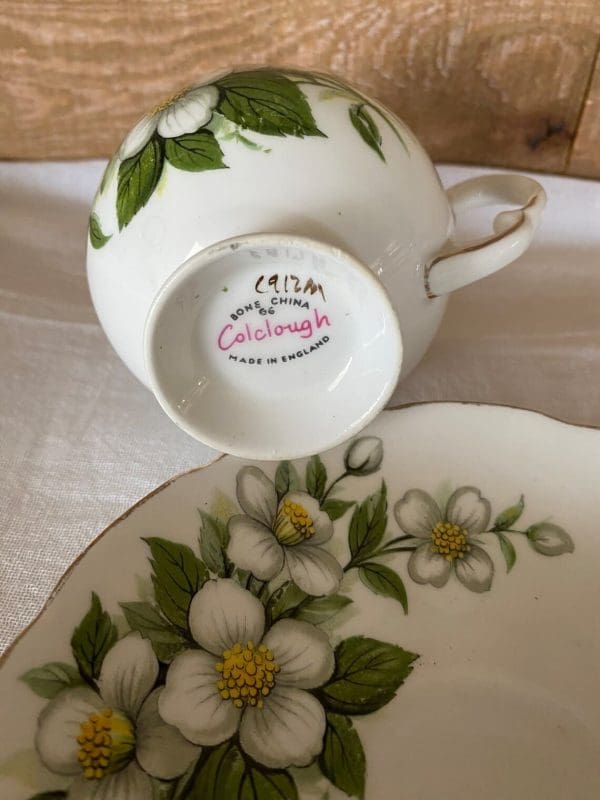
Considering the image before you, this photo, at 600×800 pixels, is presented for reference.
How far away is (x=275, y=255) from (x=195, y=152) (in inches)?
2.9

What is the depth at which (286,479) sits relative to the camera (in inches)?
20.1

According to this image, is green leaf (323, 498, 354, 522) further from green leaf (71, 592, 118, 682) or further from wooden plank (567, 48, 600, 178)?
→ wooden plank (567, 48, 600, 178)

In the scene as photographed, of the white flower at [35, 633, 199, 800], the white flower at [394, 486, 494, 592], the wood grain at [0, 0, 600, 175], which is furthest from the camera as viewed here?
the wood grain at [0, 0, 600, 175]

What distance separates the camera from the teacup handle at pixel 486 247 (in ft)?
1.52

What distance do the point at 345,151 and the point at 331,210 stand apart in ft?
0.12

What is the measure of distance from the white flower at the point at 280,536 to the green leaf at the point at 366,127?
0.70 ft

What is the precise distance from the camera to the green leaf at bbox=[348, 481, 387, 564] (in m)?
0.50

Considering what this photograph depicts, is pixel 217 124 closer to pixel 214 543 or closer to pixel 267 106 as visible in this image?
pixel 267 106

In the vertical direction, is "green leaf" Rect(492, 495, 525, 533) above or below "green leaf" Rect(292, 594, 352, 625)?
above

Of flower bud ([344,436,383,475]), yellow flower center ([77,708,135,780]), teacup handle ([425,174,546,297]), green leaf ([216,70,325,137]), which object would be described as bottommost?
yellow flower center ([77,708,135,780])

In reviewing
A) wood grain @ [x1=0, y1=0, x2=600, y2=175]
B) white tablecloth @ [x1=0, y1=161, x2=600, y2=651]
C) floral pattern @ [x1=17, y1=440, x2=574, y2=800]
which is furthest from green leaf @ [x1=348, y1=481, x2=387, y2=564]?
wood grain @ [x1=0, y1=0, x2=600, y2=175]

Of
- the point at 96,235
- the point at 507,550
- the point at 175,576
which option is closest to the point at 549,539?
the point at 507,550

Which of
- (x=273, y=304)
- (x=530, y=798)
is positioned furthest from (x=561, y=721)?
(x=273, y=304)

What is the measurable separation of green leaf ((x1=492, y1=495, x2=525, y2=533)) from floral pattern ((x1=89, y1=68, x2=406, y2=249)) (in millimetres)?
241
